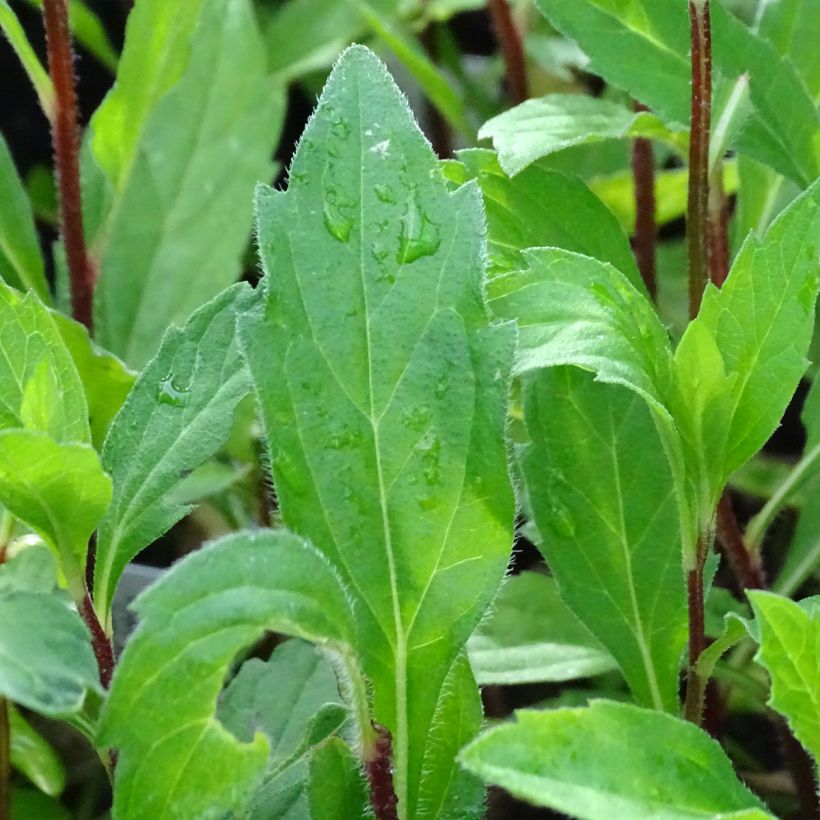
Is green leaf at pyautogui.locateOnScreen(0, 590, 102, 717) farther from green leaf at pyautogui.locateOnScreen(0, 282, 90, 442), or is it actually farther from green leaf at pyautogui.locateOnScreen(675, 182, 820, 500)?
green leaf at pyautogui.locateOnScreen(675, 182, 820, 500)

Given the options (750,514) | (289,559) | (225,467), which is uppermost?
(289,559)

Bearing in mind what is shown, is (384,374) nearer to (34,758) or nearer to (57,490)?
(57,490)

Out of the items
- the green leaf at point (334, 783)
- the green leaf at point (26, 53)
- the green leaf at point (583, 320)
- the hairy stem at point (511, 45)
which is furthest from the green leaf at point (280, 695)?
the hairy stem at point (511, 45)

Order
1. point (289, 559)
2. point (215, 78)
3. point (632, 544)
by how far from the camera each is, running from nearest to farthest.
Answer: point (289, 559)
point (632, 544)
point (215, 78)

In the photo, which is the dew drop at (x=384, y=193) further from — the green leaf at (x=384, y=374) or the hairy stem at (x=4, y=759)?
the hairy stem at (x=4, y=759)

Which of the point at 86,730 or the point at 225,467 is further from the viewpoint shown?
the point at 225,467

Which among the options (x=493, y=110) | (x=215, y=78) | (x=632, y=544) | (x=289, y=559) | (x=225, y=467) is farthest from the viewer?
(x=493, y=110)

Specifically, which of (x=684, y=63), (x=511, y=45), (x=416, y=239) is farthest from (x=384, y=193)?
(x=511, y=45)

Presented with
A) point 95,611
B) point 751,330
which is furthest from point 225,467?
point 751,330

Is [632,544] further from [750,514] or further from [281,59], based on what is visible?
[281,59]
